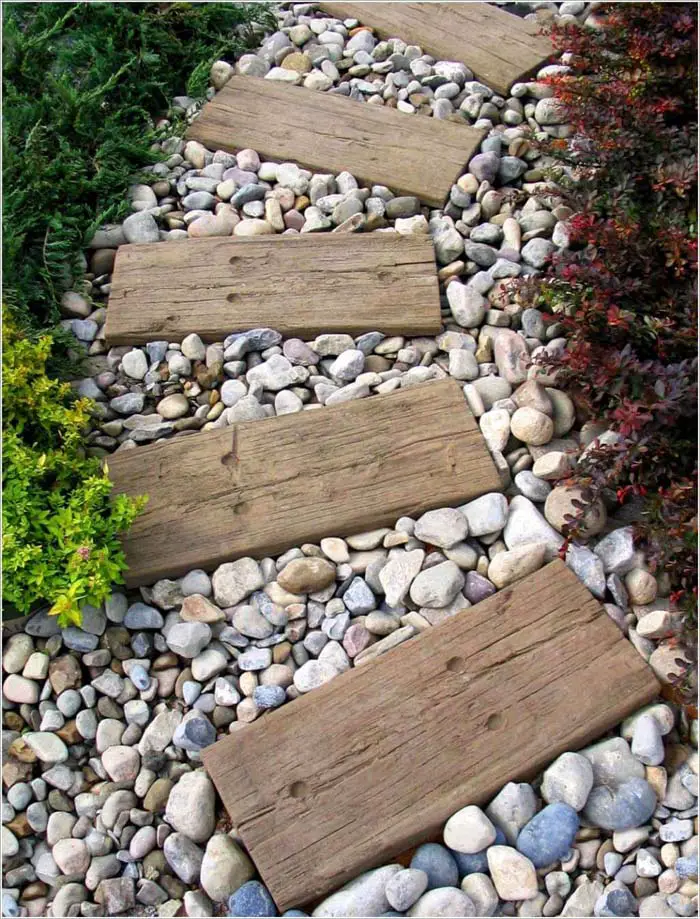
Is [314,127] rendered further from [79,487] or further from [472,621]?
[472,621]

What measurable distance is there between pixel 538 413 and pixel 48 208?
1.72 m

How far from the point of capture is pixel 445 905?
1.83 metres

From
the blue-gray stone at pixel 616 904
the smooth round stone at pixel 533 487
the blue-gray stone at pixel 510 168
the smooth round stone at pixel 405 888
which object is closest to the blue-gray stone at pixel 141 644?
the smooth round stone at pixel 405 888

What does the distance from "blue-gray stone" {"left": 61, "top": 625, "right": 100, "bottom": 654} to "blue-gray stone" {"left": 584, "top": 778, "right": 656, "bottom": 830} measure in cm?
118

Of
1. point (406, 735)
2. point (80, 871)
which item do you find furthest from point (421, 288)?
point (80, 871)

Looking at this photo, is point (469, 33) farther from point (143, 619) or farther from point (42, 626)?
point (42, 626)

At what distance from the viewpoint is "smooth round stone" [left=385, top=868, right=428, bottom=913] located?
6.03 ft

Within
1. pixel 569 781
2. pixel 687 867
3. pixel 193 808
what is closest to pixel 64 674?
pixel 193 808

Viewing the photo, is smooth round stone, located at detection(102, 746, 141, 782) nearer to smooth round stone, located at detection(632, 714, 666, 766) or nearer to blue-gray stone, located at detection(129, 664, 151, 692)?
blue-gray stone, located at detection(129, 664, 151, 692)

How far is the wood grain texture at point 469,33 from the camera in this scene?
141 inches

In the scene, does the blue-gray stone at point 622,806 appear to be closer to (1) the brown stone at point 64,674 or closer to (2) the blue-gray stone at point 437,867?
(2) the blue-gray stone at point 437,867

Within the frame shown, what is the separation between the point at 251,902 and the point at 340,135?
2.53 meters

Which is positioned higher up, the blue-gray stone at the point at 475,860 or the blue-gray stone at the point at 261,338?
the blue-gray stone at the point at 261,338

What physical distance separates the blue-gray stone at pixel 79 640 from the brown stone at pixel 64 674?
26 mm
